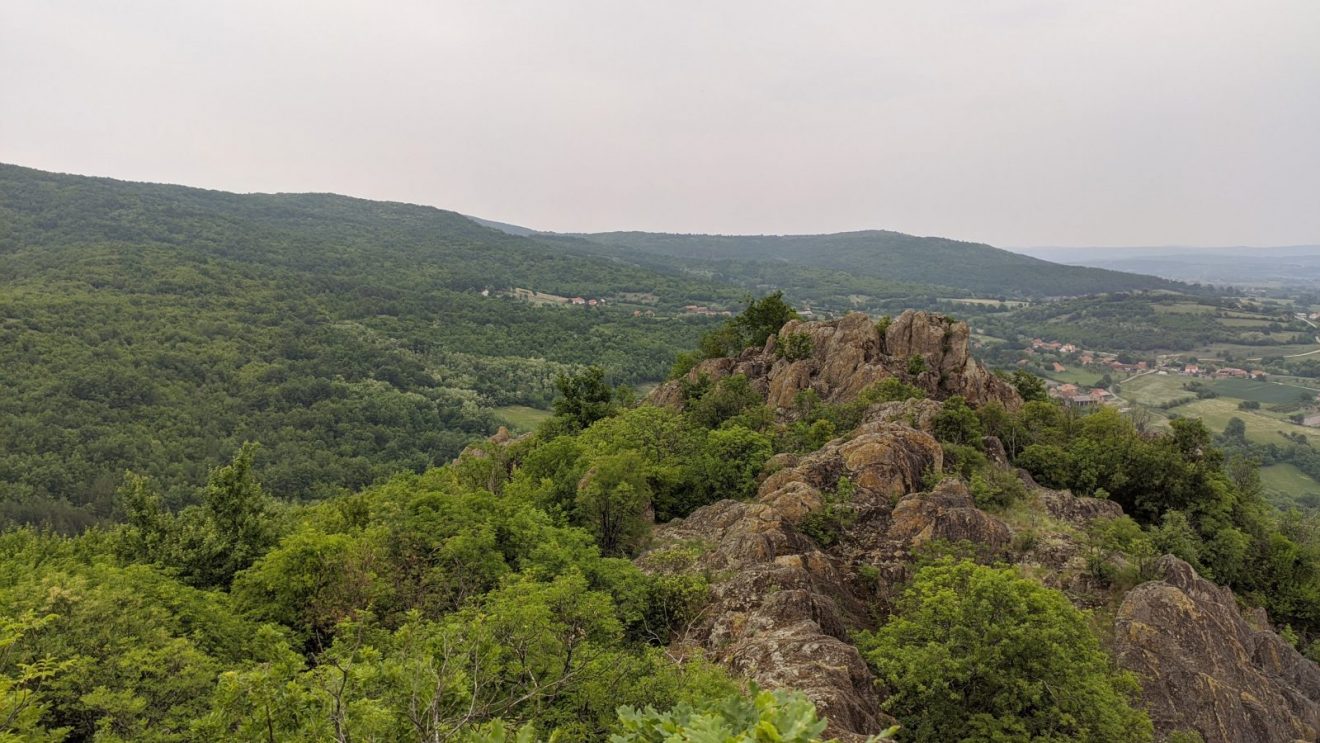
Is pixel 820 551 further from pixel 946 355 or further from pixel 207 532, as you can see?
pixel 946 355

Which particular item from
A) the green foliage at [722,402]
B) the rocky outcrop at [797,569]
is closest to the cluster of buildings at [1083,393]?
the green foliage at [722,402]

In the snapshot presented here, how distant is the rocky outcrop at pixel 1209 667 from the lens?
20.5m

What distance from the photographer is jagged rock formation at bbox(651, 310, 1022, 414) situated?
53844mm

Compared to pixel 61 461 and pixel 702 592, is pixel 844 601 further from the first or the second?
pixel 61 461

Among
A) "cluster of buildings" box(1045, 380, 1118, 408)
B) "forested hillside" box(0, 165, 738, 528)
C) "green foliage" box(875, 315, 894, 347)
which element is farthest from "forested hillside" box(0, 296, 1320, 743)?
"cluster of buildings" box(1045, 380, 1118, 408)

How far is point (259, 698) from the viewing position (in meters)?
11.7

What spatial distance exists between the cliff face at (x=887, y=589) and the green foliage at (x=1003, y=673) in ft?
5.46

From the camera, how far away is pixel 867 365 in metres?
54.6

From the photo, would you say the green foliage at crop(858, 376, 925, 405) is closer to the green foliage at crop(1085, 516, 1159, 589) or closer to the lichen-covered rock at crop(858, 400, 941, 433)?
the lichen-covered rock at crop(858, 400, 941, 433)

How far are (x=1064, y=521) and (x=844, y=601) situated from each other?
52.9 ft

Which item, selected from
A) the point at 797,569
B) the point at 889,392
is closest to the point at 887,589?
the point at 797,569

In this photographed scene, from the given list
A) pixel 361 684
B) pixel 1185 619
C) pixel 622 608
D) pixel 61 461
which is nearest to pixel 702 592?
pixel 622 608

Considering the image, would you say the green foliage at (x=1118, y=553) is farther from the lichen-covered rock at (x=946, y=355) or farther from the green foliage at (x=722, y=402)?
the green foliage at (x=722, y=402)

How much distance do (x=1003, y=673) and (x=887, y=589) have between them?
9342mm
